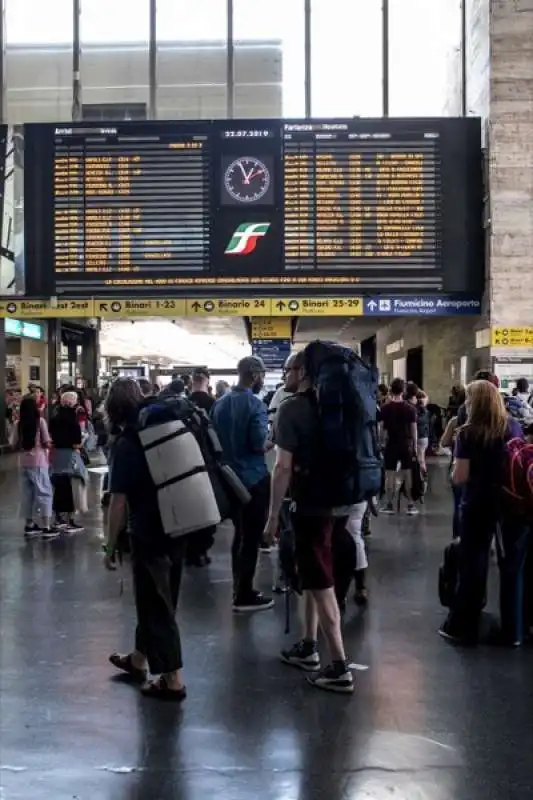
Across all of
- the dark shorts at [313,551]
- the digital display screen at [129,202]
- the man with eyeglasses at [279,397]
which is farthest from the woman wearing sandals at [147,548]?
the digital display screen at [129,202]

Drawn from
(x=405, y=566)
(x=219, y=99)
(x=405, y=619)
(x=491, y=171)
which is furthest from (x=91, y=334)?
(x=405, y=619)

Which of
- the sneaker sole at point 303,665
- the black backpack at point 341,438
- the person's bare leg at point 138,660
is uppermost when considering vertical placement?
the black backpack at point 341,438

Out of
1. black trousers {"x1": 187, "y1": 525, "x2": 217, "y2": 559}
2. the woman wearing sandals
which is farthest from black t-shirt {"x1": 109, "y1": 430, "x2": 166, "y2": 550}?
black trousers {"x1": 187, "y1": 525, "x2": 217, "y2": 559}

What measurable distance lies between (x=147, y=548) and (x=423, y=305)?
8.64 meters

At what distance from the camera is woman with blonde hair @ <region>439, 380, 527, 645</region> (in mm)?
5102

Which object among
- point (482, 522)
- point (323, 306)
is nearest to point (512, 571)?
point (482, 522)

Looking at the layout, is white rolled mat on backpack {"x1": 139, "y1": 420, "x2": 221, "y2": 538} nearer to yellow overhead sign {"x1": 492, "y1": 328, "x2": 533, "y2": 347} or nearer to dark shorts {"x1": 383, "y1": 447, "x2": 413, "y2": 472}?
dark shorts {"x1": 383, "y1": 447, "x2": 413, "y2": 472}

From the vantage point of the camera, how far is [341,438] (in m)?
4.18

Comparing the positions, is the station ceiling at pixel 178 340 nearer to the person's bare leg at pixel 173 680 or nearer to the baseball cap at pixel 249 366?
the baseball cap at pixel 249 366

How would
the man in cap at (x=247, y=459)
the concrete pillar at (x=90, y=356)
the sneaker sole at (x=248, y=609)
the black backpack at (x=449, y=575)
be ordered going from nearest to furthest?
1. the black backpack at (x=449, y=575)
2. the sneaker sole at (x=248, y=609)
3. the man in cap at (x=247, y=459)
4. the concrete pillar at (x=90, y=356)

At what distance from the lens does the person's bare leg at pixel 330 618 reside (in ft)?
14.1

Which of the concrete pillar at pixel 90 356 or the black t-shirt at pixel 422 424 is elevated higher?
the concrete pillar at pixel 90 356

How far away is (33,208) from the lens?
1210cm

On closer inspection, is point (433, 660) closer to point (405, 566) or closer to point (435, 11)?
point (405, 566)
